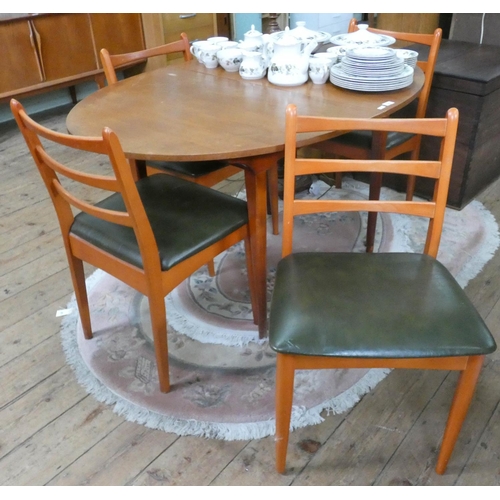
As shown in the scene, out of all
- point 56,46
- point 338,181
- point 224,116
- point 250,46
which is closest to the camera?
point 224,116

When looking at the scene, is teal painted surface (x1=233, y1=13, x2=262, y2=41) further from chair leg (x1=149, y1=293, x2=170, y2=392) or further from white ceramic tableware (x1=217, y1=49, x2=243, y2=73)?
chair leg (x1=149, y1=293, x2=170, y2=392)

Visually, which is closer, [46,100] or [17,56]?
[17,56]

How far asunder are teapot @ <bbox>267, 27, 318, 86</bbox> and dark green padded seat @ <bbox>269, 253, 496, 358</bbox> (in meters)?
0.70

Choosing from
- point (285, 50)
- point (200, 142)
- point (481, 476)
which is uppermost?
point (285, 50)

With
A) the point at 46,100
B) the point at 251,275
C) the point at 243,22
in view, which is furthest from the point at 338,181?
the point at 46,100

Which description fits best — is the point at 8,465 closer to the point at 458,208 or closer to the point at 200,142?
the point at 200,142

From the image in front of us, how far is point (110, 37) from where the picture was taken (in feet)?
11.6

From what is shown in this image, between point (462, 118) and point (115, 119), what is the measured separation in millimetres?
1492

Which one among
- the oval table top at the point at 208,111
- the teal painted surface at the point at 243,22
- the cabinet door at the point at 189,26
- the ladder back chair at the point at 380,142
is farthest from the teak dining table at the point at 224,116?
the teal painted surface at the point at 243,22

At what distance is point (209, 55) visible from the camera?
1851 mm

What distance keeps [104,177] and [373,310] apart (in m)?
0.66

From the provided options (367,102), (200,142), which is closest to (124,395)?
(200,142)

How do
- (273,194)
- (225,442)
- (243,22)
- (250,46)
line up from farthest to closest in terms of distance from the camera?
(243,22) < (273,194) < (250,46) < (225,442)

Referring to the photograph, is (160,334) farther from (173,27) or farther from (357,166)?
(173,27)
